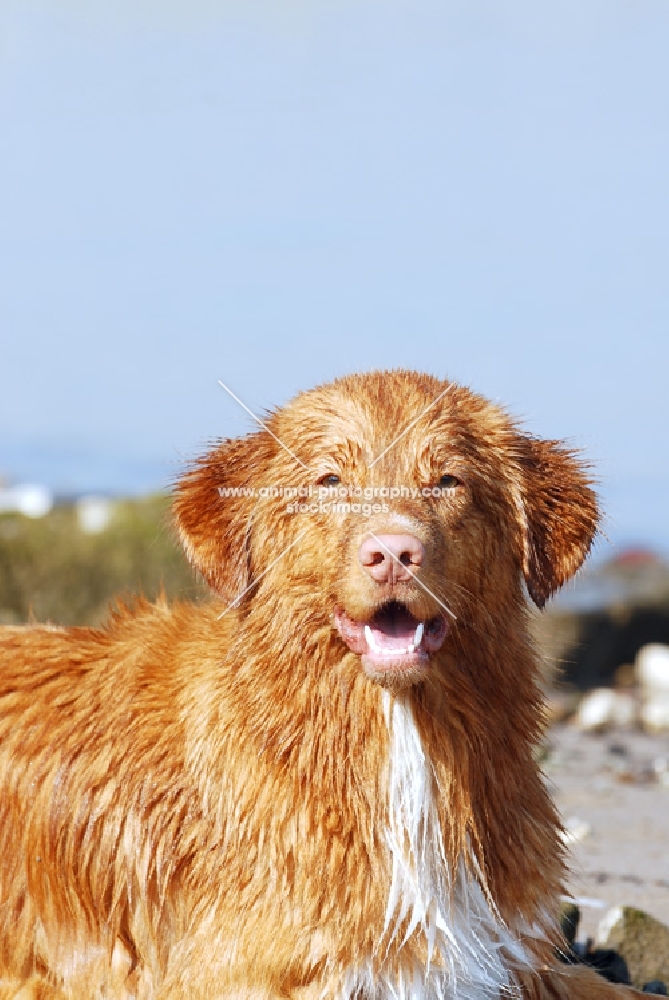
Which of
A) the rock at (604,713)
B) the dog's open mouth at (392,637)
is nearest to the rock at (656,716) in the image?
the rock at (604,713)

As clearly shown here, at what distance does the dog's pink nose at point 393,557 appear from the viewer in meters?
4.39

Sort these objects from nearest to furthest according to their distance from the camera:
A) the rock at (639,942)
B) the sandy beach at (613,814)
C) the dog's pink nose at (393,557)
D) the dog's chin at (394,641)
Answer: the dog's pink nose at (393,557)
the dog's chin at (394,641)
the rock at (639,942)
the sandy beach at (613,814)

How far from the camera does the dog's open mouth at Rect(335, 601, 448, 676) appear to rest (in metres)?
4.51

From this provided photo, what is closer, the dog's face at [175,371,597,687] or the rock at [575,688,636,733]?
the dog's face at [175,371,597,687]

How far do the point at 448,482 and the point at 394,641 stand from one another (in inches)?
24.3

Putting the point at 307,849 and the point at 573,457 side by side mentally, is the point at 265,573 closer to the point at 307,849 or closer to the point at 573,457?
the point at 307,849

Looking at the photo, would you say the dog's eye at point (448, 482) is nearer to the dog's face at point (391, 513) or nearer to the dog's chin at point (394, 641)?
the dog's face at point (391, 513)

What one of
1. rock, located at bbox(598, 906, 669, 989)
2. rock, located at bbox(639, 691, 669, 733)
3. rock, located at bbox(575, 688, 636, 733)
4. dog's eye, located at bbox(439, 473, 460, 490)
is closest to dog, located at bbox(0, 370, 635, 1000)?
dog's eye, located at bbox(439, 473, 460, 490)

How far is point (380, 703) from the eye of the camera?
4.74 m

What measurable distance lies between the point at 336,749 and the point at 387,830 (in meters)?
0.33

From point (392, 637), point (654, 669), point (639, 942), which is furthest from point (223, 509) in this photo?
point (654, 669)

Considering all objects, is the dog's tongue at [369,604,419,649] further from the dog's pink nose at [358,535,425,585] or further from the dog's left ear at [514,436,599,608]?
the dog's left ear at [514,436,599,608]

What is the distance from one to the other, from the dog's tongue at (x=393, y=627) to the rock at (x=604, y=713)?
9831mm

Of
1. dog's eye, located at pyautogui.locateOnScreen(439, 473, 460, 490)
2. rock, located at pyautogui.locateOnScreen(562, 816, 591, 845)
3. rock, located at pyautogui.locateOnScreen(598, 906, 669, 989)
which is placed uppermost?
dog's eye, located at pyautogui.locateOnScreen(439, 473, 460, 490)
